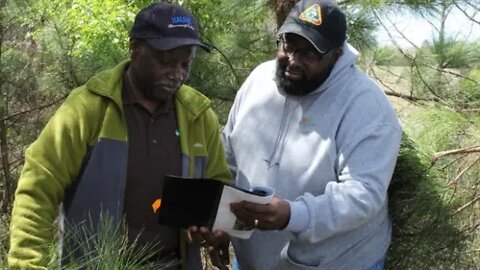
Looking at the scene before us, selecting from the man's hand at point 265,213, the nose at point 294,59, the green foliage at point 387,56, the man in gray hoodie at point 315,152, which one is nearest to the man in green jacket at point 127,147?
the man's hand at point 265,213

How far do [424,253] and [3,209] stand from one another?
7.65ft

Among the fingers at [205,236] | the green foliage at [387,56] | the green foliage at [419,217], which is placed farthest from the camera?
the green foliage at [387,56]

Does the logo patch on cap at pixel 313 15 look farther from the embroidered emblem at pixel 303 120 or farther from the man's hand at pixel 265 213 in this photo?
the man's hand at pixel 265 213

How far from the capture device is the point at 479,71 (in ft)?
10.6

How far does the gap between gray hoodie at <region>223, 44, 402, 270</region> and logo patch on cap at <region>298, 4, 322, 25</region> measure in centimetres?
15

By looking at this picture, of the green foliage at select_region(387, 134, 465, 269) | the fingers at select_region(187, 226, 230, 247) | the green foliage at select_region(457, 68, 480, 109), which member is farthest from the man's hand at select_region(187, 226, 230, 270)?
the green foliage at select_region(457, 68, 480, 109)

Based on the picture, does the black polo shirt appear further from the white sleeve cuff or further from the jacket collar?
the white sleeve cuff

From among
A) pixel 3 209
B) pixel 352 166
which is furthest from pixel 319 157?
pixel 3 209

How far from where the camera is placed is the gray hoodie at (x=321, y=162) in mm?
2025

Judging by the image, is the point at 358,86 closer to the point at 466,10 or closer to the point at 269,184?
the point at 269,184

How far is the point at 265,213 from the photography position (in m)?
1.93

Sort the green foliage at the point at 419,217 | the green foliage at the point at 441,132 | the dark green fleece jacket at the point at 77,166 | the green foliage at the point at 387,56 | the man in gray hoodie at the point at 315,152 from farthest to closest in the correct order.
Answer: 1. the green foliage at the point at 387,56
2. the green foliage at the point at 441,132
3. the green foliage at the point at 419,217
4. the man in gray hoodie at the point at 315,152
5. the dark green fleece jacket at the point at 77,166

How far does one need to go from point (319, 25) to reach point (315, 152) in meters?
0.36

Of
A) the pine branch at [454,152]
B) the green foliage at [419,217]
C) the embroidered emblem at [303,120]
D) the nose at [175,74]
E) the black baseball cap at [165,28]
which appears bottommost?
the green foliage at [419,217]
